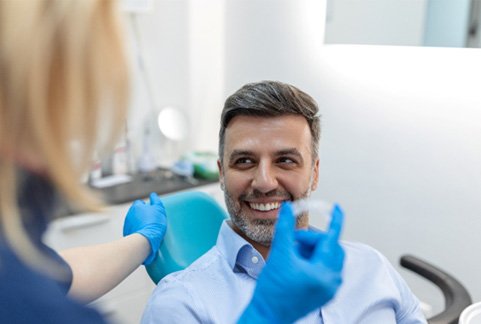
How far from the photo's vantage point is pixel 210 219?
1.72m

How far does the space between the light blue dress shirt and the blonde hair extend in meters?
0.69

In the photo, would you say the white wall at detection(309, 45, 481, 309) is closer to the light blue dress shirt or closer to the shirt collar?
the light blue dress shirt


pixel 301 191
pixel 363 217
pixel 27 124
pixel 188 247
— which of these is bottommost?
pixel 363 217

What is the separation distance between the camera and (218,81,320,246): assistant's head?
136 cm

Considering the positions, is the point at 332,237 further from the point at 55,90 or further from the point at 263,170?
the point at 55,90

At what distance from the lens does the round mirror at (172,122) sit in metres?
2.70

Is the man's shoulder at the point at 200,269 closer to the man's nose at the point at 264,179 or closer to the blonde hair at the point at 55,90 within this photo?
the man's nose at the point at 264,179

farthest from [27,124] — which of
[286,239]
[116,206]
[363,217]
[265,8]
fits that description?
[265,8]

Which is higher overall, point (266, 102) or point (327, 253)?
point (266, 102)

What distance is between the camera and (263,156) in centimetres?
137

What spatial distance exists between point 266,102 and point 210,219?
540 mm

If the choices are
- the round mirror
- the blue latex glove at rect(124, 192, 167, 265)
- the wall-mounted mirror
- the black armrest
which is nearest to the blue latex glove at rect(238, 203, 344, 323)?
the blue latex glove at rect(124, 192, 167, 265)

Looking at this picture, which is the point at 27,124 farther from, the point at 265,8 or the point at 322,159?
the point at 265,8

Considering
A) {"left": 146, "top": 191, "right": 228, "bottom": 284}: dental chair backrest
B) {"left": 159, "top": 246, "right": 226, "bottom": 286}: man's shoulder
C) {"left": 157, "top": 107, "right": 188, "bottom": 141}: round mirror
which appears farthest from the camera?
{"left": 157, "top": 107, "right": 188, "bottom": 141}: round mirror
